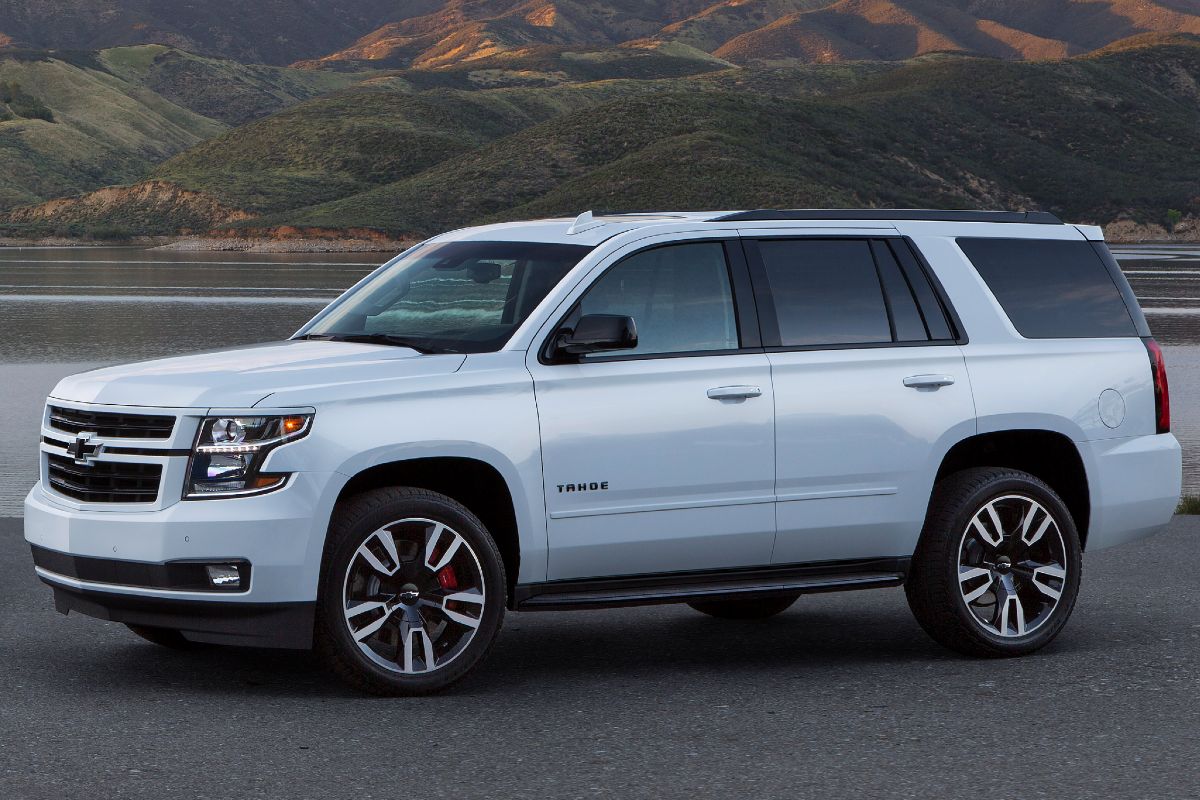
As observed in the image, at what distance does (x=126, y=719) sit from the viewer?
6.52 meters

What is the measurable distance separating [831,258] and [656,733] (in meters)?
2.31

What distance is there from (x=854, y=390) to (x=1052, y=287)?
4.17ft

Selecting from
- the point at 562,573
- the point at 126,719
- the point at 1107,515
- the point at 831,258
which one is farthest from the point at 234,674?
the point at 1107,515

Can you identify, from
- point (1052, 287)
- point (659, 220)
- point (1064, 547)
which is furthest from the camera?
point (1052, 287)

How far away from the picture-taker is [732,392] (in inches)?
284

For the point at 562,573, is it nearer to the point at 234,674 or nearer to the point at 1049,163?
the point at 234,674

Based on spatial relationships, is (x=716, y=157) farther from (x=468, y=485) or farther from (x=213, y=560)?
(x=213, y=560)

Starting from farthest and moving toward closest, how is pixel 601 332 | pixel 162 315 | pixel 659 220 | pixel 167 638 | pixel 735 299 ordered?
pixel 162 315 → pixel 167 638 → pixel 659 220 → pixel 735 299 → pixel 601 332

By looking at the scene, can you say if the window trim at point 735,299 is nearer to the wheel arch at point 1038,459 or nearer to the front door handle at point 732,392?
the front door handle at point 732,392

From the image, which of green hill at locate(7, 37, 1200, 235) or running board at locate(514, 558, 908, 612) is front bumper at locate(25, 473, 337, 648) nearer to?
running board at locate(514, 558, 908, 612)

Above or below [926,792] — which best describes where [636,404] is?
above

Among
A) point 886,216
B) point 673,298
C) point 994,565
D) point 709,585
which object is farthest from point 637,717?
point 886,216

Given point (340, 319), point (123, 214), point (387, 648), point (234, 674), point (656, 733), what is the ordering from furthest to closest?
point (123, 214)
point (340, 319)
point (234, 674)
point (387, 648)
point (656, 733)

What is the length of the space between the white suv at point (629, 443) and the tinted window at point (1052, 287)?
0.01m
